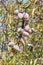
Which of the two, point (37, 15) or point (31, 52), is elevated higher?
point (37, 15)

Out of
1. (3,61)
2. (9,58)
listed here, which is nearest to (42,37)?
(9,58)

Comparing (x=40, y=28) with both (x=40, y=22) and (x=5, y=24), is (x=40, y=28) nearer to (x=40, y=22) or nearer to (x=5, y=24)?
(x=40, y=22)

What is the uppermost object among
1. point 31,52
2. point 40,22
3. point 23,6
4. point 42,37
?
point 23,6

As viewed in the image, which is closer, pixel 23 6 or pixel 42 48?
pixel 23 6

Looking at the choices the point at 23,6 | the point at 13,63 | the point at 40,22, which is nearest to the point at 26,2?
the point at 23,6

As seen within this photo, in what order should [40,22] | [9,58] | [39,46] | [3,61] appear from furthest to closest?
[39,46]
[40,22]
[9,58]
[3,61]

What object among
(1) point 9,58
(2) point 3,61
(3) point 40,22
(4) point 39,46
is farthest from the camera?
(4) point 39,46
